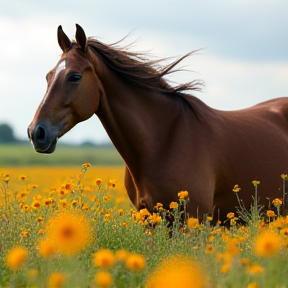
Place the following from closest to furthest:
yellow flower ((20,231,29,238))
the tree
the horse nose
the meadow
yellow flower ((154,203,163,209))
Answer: the meadow
yellow flower ((20,231,29,238))
the horse nose
yellow flower ((154,203,163,209))
the tree

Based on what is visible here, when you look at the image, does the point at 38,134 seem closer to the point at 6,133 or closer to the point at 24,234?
the point at 24,234

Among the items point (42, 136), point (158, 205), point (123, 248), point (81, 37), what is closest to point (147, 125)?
point (158, 205)

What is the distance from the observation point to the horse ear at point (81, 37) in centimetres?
597

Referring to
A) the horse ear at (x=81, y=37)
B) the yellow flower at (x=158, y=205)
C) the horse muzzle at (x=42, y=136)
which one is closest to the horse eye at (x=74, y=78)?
the horse ear at (x=81, y=37)

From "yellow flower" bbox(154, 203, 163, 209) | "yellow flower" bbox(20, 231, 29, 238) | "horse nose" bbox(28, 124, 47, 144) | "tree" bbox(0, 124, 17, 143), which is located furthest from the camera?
"tree" bbox(0, 124, 17, 143)

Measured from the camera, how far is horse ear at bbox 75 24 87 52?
19.6ft

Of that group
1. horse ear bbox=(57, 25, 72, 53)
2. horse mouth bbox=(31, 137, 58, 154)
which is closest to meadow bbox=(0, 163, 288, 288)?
horse mouth bbox=(31, 137, 58, 154)

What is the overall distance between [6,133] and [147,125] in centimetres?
8162

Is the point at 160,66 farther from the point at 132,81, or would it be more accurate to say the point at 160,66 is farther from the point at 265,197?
the point at 265,197

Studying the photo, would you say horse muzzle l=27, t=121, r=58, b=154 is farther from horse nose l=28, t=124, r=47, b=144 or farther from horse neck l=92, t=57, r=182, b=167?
horse neck l=92, t=57, r=182, b=167

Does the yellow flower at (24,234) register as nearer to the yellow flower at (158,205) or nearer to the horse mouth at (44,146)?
the horse mouth at (44,146)

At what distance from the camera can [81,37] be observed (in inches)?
236

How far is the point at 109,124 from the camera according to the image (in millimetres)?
6219

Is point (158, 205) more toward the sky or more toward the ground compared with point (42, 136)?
more toward the ground
